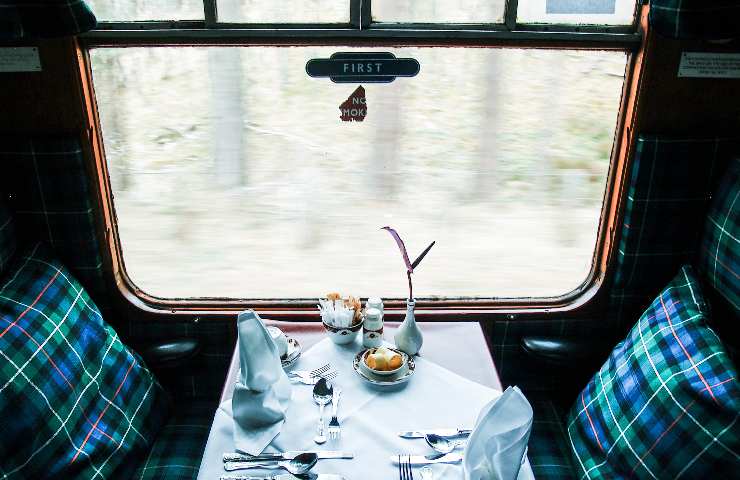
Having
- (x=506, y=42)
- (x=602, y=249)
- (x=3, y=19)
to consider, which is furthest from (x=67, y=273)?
(x=602, y=249)

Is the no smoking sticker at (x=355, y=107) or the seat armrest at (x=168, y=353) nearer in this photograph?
the no smoking sticker at (x=355, y=107)

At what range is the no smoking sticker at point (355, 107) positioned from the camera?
2.54 meters

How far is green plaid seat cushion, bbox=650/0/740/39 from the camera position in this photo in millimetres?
1733

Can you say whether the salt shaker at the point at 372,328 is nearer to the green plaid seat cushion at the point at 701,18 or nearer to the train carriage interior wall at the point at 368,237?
the train carriage interior wall at the point at 368,237

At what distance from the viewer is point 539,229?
293 centimetres

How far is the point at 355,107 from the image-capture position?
2.56m

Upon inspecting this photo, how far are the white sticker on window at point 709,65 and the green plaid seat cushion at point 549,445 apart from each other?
160 centimetres

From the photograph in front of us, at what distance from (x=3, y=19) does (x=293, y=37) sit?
1.06 meters

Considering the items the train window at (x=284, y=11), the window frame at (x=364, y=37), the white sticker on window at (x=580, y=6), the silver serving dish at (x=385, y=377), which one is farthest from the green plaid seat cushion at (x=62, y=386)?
the white sticker on window at (x=580, y=6)

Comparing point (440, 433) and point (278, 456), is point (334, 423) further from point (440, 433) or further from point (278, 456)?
point (440, 433)

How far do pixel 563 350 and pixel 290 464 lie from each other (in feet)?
4.92

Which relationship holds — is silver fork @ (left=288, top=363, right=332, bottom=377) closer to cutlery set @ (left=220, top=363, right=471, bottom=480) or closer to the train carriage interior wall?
the train carriage interior wall

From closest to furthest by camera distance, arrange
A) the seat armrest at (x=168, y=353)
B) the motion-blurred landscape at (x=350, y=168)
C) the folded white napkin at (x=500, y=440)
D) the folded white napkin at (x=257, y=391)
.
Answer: the folded white napkin at (x=500, y=440), the folded white napkin at (x=257, y=391), the motion-blurred landscape at (x=350, y=168), the seat armrest at (x=168, y=353)

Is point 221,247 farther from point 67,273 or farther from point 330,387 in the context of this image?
point 330,387
